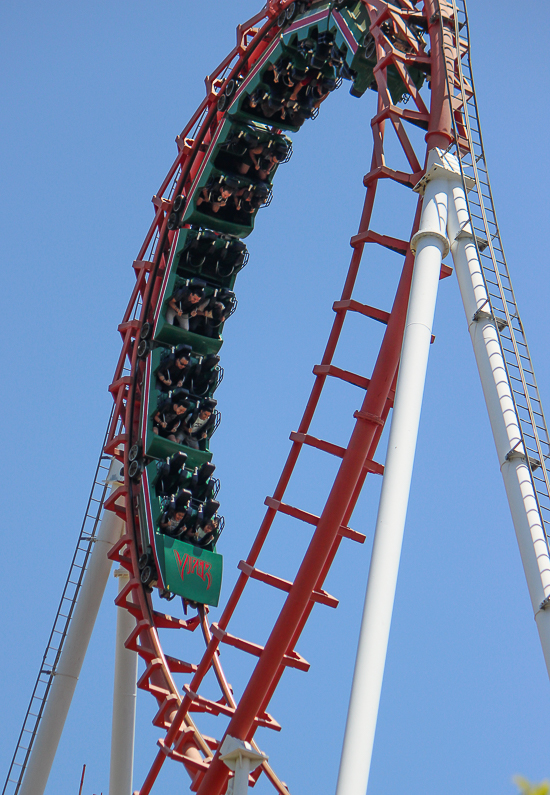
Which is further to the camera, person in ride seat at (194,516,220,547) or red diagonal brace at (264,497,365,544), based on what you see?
person in ride seat at (194,516,220,547)

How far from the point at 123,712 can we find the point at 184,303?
4.39m

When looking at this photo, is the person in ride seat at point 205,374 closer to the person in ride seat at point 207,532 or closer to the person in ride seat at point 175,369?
the person in ride seat at point 175,369

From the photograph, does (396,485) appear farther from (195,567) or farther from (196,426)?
(196,426)

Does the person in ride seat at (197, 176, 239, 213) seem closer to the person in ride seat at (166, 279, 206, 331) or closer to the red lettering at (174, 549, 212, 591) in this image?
the person in ride seat at (166, 279, 206, 331)

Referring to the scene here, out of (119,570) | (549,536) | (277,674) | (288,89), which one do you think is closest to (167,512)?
(119,570)

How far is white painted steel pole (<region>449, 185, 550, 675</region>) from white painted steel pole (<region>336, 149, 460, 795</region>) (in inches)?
5.6

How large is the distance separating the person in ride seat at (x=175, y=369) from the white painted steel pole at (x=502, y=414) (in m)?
4.91

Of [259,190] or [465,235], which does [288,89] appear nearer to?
[259,190]

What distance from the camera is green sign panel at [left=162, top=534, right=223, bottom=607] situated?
11523mm

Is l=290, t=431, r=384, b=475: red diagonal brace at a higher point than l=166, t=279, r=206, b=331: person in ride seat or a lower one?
lower

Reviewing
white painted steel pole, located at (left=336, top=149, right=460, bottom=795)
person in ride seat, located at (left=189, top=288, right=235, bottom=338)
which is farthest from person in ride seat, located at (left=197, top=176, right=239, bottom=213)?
white painted steel pole, located at (left=336, top=149, right=460, bottom=795)

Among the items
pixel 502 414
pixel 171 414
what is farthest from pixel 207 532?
pixel 502 414

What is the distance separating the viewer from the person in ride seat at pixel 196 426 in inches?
484

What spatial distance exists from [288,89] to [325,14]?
120 centimetres
